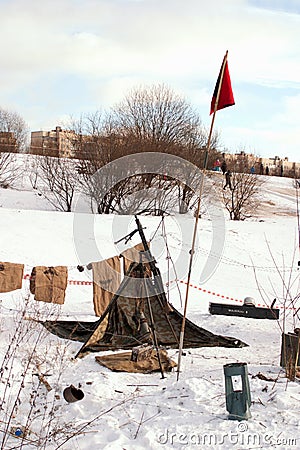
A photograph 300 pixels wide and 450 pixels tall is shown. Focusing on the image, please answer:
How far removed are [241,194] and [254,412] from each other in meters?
20.6

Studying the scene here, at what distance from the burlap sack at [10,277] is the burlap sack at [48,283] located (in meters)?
0.20

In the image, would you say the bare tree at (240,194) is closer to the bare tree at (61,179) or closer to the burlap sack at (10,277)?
the bare tree at (61,179)

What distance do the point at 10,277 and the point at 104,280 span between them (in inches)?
55.6

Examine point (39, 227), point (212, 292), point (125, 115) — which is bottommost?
point (212, 292)

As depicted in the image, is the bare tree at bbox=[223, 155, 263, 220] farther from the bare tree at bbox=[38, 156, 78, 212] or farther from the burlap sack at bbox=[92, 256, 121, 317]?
the burlap sack at bbox=[92, 256, 121, 317]

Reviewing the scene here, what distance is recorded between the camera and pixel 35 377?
6.01 m

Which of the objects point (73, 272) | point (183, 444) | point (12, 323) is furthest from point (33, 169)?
point (183, 444)

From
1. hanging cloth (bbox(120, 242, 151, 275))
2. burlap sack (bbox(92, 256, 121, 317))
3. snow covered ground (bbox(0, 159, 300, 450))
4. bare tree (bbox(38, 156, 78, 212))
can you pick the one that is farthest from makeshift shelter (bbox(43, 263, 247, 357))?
bare tree (bbox(38, 156, 78, 212))

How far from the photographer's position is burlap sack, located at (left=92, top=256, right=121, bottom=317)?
850cm

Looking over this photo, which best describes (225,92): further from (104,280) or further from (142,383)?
(104,280)

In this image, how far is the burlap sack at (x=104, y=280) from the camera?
8.50m

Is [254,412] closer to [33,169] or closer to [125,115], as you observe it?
[125,115]

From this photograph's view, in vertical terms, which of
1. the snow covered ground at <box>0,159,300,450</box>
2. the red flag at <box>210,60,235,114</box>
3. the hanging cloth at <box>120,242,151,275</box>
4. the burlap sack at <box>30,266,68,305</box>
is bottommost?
the snow covered ground at <box>0,159,300,450</box>

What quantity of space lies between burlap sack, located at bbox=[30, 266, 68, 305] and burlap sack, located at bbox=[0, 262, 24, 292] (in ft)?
0.67
